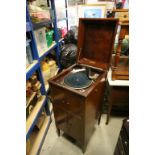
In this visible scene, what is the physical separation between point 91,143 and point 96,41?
120 centimetres

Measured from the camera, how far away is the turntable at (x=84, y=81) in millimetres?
1096

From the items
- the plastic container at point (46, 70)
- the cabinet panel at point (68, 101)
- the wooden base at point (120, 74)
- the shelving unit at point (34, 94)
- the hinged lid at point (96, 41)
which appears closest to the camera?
the cabinet panel at point (68, 101)

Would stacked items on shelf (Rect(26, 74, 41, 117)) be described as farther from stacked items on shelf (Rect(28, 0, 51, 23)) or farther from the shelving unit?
stacked items on shelf (Rect(28, 0, 51, 23))

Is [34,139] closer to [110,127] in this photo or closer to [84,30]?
[110,127]

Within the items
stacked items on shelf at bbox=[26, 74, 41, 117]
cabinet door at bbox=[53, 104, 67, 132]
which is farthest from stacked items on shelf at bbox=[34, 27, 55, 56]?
cabinet door at bbox=[53, 104, 67, 132]

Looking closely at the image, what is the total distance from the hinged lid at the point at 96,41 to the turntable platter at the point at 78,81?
0.85ft

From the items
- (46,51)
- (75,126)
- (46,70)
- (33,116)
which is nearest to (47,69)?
(46,70)

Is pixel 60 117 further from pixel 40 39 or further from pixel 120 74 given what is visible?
pixel 40 39

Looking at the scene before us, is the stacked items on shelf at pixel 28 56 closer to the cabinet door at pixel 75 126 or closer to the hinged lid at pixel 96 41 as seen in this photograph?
the hinged lid at pixel 96 41

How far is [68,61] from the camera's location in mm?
1994

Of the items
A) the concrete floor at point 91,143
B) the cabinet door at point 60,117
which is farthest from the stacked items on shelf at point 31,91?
the concrete floor at point 91,143

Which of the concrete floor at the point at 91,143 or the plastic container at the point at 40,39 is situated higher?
the plastic container at the point at 40,39
